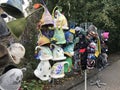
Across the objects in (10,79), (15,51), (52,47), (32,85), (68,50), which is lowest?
(32,85)

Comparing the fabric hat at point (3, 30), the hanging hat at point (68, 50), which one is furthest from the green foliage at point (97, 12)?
the fabric hat at point (3, 30)

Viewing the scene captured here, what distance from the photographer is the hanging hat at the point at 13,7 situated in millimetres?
1825

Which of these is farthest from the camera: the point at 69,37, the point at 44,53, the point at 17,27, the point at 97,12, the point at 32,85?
the point at 97,12

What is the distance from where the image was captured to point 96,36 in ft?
17.6

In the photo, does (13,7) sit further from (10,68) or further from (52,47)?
(52,47)

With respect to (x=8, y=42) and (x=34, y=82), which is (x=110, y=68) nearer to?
(x=34, y=82)

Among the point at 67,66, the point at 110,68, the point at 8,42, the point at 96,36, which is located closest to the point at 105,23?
the point at 110,68

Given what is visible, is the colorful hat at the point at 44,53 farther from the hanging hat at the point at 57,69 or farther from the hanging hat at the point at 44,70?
the hanging hat at the point at 57,69

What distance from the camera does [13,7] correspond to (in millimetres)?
1832

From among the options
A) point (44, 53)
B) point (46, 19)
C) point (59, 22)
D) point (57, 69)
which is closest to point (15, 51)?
point (46, 19)

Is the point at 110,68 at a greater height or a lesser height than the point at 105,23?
lesser

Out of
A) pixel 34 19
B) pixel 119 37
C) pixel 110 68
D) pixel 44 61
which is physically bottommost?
pixel 110 68

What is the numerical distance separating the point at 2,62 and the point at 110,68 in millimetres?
6651

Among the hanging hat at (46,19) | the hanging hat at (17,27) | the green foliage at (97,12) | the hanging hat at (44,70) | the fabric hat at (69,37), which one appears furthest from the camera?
the green foliage at (97,12)
